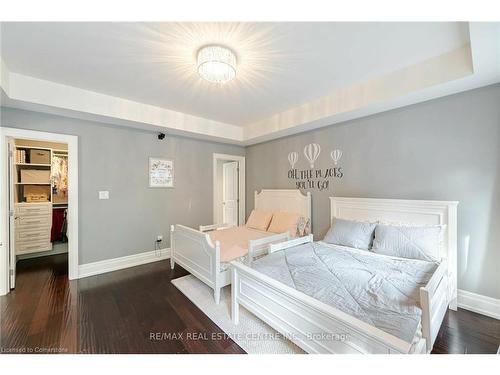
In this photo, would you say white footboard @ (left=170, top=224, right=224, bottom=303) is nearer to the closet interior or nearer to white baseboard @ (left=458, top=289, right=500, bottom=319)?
white baseboard @ (left=458, top=289, right=500, bottom=319)

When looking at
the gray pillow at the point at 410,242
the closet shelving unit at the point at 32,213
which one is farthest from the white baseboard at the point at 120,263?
the gray pillow at the point at 410,242

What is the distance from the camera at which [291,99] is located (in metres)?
2.92

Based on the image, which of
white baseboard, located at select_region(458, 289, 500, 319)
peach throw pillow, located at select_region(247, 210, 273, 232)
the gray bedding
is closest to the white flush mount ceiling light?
the gray bedding

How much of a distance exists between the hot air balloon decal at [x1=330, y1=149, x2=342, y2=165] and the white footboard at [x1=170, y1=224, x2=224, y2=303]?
2.19 metres

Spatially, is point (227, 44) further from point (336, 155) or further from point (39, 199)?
point (39, 199)

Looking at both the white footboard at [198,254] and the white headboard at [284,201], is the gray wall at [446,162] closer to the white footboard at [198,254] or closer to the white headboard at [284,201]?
the white headboard at [284,201]

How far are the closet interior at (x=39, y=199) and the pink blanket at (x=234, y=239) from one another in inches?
127

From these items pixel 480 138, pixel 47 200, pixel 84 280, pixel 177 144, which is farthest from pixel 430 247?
pixel 47 200

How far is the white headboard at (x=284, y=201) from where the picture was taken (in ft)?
11.6

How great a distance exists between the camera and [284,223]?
340 cm

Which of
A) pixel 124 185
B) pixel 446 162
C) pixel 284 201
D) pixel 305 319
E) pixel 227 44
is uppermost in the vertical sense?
pixel 227 44

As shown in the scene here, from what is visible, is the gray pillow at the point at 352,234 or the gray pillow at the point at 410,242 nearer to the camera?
the gray pillow at the point at 410,242

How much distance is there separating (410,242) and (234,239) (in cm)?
207

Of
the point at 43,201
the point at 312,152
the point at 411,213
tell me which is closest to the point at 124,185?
the point at 43,201
